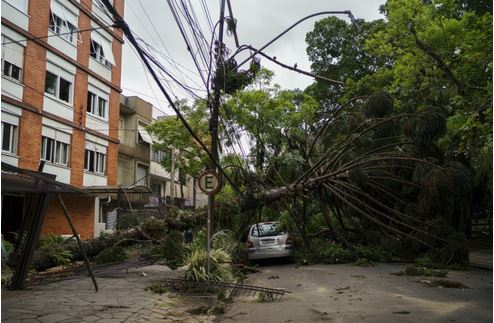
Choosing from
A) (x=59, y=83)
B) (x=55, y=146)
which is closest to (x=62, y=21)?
(x=59, y=83)

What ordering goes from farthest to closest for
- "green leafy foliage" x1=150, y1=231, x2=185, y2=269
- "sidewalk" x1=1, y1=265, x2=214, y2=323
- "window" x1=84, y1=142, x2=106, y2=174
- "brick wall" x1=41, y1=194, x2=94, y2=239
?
"window" x1=84, y1=142, x2=106, y2=174 < "brick wall" x1=41, y1=194, x2=94, y2=239 < "green leafy foliage" x1=150, y1=231, x2=185, y2=269 < "sidewalk" x1=1, y1=265, x2=214, y2=323

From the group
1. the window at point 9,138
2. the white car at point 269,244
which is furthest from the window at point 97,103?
the white car at point 269,244

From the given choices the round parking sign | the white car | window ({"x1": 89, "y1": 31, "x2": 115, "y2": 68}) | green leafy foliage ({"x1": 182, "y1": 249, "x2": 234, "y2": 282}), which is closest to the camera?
green leafy foliage ({"x1": 182, "y1": 249, "x2": 234, "y2": 282})

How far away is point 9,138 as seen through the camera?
21156 millimetres

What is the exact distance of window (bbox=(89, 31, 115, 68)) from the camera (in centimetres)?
2703

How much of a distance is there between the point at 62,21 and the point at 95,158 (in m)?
7.53

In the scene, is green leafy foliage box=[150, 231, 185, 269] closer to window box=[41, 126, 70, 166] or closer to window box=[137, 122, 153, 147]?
window box=[41, 126, 70, 166]

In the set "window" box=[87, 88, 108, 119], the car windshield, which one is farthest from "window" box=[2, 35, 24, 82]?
the car windshield

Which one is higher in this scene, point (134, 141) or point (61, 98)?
point (134, 141)

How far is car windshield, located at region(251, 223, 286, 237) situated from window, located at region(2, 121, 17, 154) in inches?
433

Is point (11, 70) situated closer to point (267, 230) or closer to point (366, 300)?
point (267, 230)

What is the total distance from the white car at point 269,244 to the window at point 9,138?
36.2 ft

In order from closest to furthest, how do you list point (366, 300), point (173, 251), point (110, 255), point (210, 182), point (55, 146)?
1. point (366, 300)
2. point (210, 182)
3. point (173, 251)
4. point (110, 255)
5. point (55, 146)

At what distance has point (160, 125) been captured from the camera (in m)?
33.7
